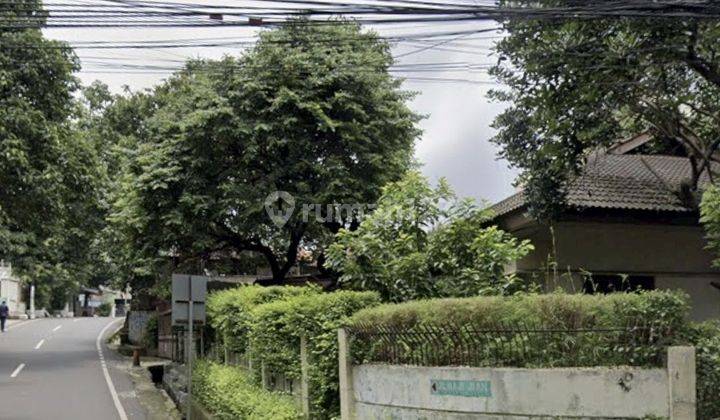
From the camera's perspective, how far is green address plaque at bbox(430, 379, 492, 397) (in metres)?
7.19

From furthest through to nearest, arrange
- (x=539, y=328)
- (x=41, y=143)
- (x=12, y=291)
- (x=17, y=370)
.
Result: (x=12, y=291) < (x=17, y=370) < (x=41, y=143) < (x=539, y=328)

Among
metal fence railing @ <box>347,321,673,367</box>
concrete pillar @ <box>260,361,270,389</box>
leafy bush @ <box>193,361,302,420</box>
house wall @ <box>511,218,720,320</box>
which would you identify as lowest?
leafy bush @ <box>193,361,302,420</box>

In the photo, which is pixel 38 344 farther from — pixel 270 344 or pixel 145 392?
pixel 270 344

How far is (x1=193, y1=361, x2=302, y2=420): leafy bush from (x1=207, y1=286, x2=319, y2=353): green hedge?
1.89 ft

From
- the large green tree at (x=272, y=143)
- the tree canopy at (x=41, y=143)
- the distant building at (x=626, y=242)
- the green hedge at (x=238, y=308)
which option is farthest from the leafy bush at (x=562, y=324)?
the tree canopy at (x=41, y=143)

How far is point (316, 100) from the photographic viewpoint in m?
18.4

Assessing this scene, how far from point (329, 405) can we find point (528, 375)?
11.7 feet

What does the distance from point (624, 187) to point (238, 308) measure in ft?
25.9

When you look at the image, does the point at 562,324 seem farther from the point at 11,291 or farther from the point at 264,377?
the point at 11,291

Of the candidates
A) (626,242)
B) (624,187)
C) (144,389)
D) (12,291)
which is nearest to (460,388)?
(624,187)

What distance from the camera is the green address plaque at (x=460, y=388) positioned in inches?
283

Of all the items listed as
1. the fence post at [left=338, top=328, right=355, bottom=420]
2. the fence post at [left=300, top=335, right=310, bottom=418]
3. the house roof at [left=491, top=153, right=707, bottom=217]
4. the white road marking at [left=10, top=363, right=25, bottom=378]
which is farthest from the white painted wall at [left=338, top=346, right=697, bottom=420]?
the white road marking at [left=10, top=363, right=25, bottom=378]

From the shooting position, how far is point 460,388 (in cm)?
738

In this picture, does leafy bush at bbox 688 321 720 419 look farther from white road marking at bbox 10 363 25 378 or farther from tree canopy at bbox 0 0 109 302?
white road marking at bbox 10 363 25 378
